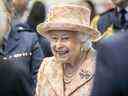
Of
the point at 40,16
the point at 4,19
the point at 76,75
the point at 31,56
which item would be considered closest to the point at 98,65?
the point at 4,19

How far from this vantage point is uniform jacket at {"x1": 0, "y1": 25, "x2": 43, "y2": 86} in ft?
20.3

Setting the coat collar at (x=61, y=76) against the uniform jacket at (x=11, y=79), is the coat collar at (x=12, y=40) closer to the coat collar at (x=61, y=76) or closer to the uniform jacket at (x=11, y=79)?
the coat collar at (x=61, y=76)

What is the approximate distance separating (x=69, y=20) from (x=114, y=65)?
9.37 ft

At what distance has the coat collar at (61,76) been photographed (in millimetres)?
5723

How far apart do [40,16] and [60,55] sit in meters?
2.46

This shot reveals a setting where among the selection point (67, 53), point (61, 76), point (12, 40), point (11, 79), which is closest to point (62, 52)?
point (67, 53)

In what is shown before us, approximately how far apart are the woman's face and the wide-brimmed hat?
63 millimetres

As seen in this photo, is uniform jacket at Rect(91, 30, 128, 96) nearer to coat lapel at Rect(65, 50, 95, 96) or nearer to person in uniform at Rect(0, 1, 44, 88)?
coat lapel at Rect(65, 50, 95, 96)

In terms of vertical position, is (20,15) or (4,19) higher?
(4,19)

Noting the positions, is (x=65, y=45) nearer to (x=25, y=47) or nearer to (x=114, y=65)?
(x=25, y=47)

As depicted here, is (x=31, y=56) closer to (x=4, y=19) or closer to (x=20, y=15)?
(x=20, y=15)

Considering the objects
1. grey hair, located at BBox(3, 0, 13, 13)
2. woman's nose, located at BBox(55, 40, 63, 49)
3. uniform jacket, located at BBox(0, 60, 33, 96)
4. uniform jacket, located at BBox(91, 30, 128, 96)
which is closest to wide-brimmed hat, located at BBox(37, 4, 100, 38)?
woman's nose, located at BBox(55, 40, 63, 49)

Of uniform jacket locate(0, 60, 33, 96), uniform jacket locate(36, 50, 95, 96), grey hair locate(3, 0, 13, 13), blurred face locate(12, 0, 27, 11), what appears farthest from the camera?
blurred face locate(12, 0, 27, 11)

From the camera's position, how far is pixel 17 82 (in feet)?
13.0
